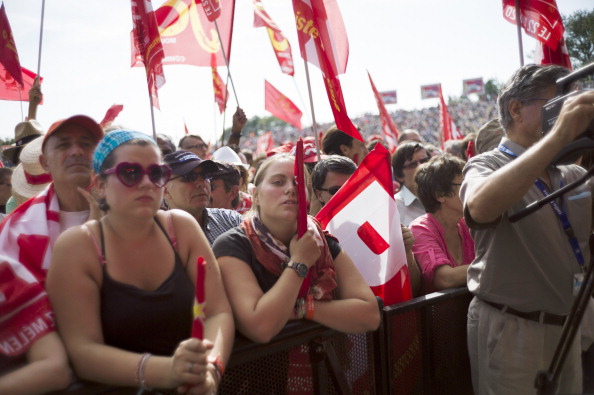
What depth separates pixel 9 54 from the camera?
5953 mm

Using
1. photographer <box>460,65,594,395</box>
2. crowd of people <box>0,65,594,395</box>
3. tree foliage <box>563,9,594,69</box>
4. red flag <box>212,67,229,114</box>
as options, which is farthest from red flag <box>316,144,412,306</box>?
tree foliage <box>563,9,594,69</box>

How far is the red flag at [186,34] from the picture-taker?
677cm

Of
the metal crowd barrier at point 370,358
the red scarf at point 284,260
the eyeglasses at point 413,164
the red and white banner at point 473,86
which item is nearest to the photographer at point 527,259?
the metal crowd barrier at point 370,358

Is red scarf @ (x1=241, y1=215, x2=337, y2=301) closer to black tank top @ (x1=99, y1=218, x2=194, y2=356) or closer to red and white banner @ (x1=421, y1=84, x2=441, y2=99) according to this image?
black tank top @ (x1=99, y1=218, x2=194, y2=356)

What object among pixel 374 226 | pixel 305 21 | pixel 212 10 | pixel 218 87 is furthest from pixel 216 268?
pixel 218 87

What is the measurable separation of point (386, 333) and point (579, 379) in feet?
3.06

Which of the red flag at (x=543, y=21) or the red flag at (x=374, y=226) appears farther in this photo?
the red flag at (x=543, y=21)

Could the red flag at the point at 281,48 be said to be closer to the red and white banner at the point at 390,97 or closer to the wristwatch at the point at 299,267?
the wristwatch at the point at 299,267

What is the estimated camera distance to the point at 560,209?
230 cm

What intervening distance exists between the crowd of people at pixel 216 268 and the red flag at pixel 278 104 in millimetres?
6783

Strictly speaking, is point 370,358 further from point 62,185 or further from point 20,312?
point 62,185

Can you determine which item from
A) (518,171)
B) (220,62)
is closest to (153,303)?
(518,171)

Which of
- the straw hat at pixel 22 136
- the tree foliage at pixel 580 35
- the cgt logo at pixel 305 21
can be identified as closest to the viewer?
the straw hat at pixel 22 136

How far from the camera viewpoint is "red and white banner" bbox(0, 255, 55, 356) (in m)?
1.62
